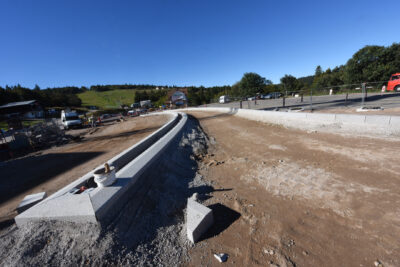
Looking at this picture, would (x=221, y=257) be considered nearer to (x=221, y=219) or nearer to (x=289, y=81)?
(x=221, y=219)

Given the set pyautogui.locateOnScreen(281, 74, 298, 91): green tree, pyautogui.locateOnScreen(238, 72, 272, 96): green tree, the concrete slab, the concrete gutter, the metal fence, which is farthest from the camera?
pyautogui.locateOnScreen(281, 74, 298, 91): green tree

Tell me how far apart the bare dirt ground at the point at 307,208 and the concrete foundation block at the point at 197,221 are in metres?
0.13

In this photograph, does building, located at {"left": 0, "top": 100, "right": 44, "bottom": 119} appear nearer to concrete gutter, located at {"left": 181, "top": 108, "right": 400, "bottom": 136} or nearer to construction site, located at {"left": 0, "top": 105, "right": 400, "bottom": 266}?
construction site, located at {"left": 0, "top": 105, "right": 400, "bottom": 266}

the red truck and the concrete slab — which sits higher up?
the red truck

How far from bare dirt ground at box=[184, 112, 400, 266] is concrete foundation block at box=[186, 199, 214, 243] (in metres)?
0.13

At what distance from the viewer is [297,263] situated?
6.84ft

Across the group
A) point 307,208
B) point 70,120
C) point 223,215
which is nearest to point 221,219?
point 223,215

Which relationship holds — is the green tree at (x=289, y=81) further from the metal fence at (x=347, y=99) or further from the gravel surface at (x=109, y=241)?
the gravel surface at (x=109, y=241)

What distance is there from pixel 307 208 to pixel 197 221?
2.24 m

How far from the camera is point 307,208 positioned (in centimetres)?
302

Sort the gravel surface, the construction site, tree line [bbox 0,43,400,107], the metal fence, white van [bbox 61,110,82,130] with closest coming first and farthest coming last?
the gravel surface
the construction site
the metal fence
white van [bbox 61,110,82,130]
tree line [bbox 0,43,400,107]

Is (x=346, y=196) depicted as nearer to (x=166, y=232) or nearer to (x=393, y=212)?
(x=393, y=212)

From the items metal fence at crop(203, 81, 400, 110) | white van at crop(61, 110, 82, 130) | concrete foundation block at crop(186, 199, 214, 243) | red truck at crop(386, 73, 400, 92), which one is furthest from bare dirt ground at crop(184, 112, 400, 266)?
white van at crop(61, 110, 82, 130)

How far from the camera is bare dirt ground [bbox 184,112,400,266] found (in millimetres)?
2201
